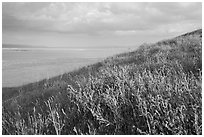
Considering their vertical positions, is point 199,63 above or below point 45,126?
above

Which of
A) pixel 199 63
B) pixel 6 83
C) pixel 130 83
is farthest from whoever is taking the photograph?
pixel 6 83

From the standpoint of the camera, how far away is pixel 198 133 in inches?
113

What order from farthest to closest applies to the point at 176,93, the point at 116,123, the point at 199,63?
1. the point at 199,63
2. the point at 176,93
3. the point at 116,123

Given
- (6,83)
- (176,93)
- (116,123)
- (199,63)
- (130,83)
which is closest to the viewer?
(116,123)

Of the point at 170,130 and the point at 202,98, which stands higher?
the point at 202,98

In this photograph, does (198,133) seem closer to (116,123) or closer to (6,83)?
(116,123)

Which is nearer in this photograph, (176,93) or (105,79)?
(176,93)

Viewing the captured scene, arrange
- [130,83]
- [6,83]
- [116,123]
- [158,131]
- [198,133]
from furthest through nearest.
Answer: [6,83]
[130,83]
[116,123]
[158,131]
[198,133]

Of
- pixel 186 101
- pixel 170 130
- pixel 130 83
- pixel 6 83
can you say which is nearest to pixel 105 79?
pixel 130 83

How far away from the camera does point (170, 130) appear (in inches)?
119

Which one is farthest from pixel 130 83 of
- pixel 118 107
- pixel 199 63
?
pixel 199 63

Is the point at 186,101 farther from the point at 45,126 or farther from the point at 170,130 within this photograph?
the point at 45,126

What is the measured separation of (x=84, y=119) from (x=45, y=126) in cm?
67

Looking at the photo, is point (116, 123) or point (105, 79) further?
point (105, 79)
